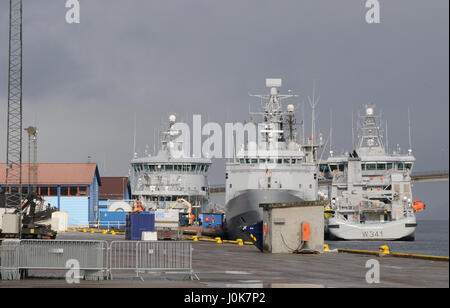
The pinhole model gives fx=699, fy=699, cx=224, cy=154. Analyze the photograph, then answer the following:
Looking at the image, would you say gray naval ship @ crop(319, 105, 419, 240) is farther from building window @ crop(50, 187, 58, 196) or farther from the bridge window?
building window @ crop(50, 187, 58, 196)

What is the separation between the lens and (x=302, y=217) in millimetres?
34000

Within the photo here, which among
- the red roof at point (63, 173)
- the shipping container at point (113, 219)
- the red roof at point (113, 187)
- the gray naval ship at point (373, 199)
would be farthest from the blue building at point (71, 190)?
the gray naval ship at point (373, 199)

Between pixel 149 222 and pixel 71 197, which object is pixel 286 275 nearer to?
pixel 149 222

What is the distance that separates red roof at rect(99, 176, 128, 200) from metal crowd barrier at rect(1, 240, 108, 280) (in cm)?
9794

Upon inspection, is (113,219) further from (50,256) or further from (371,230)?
(50,256)

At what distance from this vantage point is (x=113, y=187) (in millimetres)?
123812

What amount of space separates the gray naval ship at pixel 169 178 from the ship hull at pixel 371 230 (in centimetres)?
A: 1986

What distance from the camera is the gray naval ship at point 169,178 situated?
92.1 meters

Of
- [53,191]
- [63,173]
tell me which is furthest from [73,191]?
[63,173]

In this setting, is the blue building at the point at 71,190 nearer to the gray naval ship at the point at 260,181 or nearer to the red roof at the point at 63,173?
the red roof at the point at 63,173

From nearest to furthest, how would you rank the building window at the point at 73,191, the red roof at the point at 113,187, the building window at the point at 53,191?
the building window at the point at 53,191 < the building window at the point at 73,191 < the red roof at the point at 113,187
